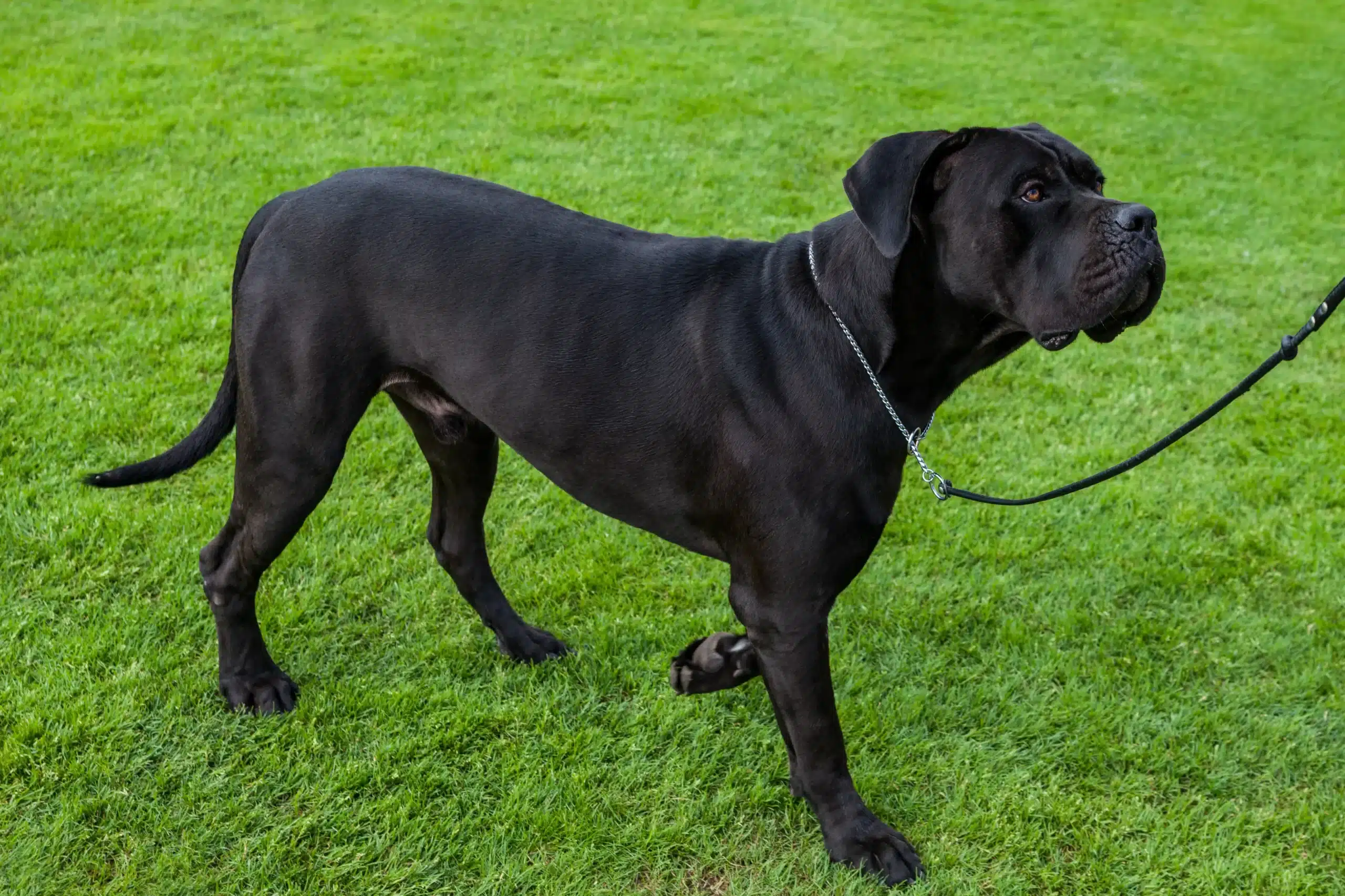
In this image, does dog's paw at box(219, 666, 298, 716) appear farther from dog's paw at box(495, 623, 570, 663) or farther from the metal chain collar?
the metal chain collar

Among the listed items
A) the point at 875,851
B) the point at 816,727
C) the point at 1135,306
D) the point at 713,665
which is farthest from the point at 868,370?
the point at 875,851

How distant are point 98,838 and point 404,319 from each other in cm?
154

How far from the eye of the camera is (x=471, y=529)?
12.0ft

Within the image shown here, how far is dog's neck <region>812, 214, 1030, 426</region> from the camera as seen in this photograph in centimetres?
260

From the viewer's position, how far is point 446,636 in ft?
12.2

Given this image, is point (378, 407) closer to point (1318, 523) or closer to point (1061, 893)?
point (1061, 893)

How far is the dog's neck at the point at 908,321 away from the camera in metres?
2.60

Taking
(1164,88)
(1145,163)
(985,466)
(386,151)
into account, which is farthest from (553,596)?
(1164,88)

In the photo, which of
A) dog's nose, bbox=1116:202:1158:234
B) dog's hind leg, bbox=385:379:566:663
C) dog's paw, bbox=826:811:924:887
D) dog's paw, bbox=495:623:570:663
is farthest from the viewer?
dog's paw, bbox=495:623:570:663

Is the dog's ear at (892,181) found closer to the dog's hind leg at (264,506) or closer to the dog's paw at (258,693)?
the dog's hind leg at (264,506)

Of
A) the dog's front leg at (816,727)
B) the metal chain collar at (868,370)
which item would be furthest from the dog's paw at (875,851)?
the metal chain collar at (868,370)

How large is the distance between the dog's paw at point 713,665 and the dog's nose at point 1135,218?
151cm

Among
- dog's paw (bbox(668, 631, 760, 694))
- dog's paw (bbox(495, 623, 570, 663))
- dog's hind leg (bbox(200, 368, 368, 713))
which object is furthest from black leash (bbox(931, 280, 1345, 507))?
dog's hind leg (bbox(200, 368, 368, 713))

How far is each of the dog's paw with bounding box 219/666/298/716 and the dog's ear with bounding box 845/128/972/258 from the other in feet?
7.13
